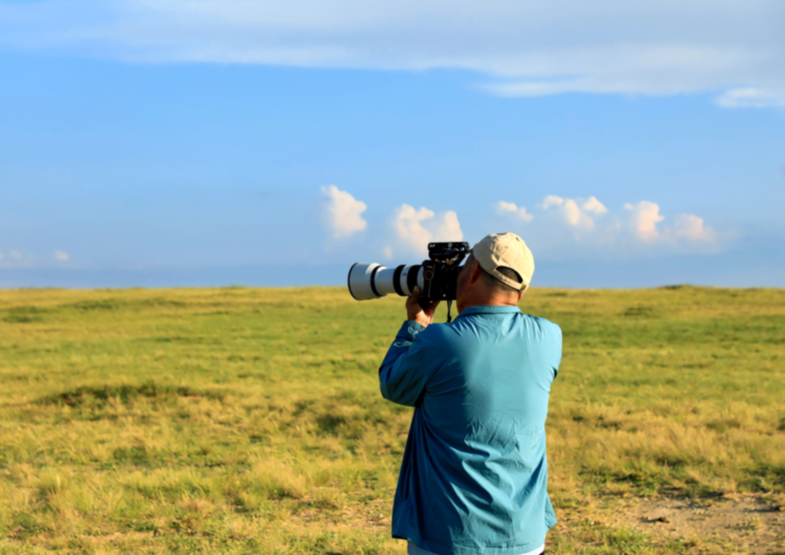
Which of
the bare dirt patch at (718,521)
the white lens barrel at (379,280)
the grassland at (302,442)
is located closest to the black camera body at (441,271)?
the white lens barrel at (379,280)

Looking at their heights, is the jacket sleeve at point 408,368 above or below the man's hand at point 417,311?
below

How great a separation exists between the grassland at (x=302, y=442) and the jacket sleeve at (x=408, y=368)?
9.57ft

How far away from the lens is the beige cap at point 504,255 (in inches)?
96.0

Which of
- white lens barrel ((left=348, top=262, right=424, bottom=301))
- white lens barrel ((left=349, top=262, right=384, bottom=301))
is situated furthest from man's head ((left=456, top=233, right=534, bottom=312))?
white lens barrel ((left=349, top=262, right=384, bottom=301))

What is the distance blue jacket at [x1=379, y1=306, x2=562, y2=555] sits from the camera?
2467mm

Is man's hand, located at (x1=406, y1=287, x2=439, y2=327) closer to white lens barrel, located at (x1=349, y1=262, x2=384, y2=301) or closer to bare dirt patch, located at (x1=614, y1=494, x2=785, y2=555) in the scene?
white lens barrel, located at (x1=349, y1=262, x2=384, y2=301)

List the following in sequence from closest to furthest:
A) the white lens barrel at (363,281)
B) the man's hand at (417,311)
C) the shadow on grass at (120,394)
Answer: the man's hand at (417,311) → the white lens barrel at (363,281) → the shadow on grass at (120,394)

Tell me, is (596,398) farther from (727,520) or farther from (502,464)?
(502,464)

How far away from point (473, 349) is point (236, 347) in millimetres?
20384

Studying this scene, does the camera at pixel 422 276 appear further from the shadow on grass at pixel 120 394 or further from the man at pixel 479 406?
the shadow on grass at pixel 120 394

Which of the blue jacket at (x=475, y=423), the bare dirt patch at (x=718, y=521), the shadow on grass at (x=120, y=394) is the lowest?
the shadow on grass at (x=120, y=394)

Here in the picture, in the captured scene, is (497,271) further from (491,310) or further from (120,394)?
(120,394)

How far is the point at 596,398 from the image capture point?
12336 millimetres

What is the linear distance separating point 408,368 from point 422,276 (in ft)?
2.25
